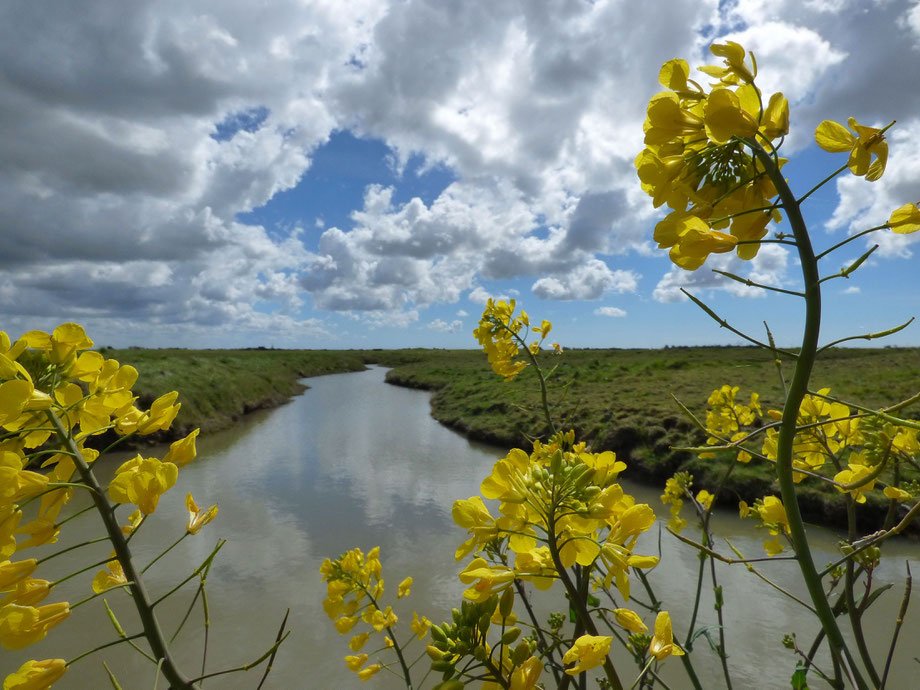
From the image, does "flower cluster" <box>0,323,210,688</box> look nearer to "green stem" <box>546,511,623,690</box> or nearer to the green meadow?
"green stem" <box>546,511,623,690</box>

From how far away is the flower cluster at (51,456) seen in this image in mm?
580

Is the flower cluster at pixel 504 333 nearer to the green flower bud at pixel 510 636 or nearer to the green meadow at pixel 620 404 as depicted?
the green meadow at pixel 620 404

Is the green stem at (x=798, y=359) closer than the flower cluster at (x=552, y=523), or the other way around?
the green stem at (x=798, y=359)

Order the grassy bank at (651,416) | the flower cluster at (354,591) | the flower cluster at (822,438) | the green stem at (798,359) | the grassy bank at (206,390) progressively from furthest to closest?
1. the grassy bank at (206,390)
2. the grassy bank at (651,416)
3. the flower cluster at (354,591)
4. the flower cluster at (822,438)
5. the green stem at (798,359)

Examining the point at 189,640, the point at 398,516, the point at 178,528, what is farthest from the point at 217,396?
the point at 189,640

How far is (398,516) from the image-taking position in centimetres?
580

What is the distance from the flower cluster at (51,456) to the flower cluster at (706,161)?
0.77 m

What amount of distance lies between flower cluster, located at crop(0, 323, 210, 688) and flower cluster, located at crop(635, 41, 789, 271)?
765 mm

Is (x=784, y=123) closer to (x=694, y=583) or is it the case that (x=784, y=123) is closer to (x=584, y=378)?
(x=694, y=583)

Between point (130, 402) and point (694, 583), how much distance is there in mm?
4700

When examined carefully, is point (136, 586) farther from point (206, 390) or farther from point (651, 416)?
point (206, 390)

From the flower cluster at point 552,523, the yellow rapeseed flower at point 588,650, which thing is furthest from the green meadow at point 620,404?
the yellow rapeseed flower at point 588,650

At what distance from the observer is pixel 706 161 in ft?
1.82

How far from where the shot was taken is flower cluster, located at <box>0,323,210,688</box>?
580 mm
